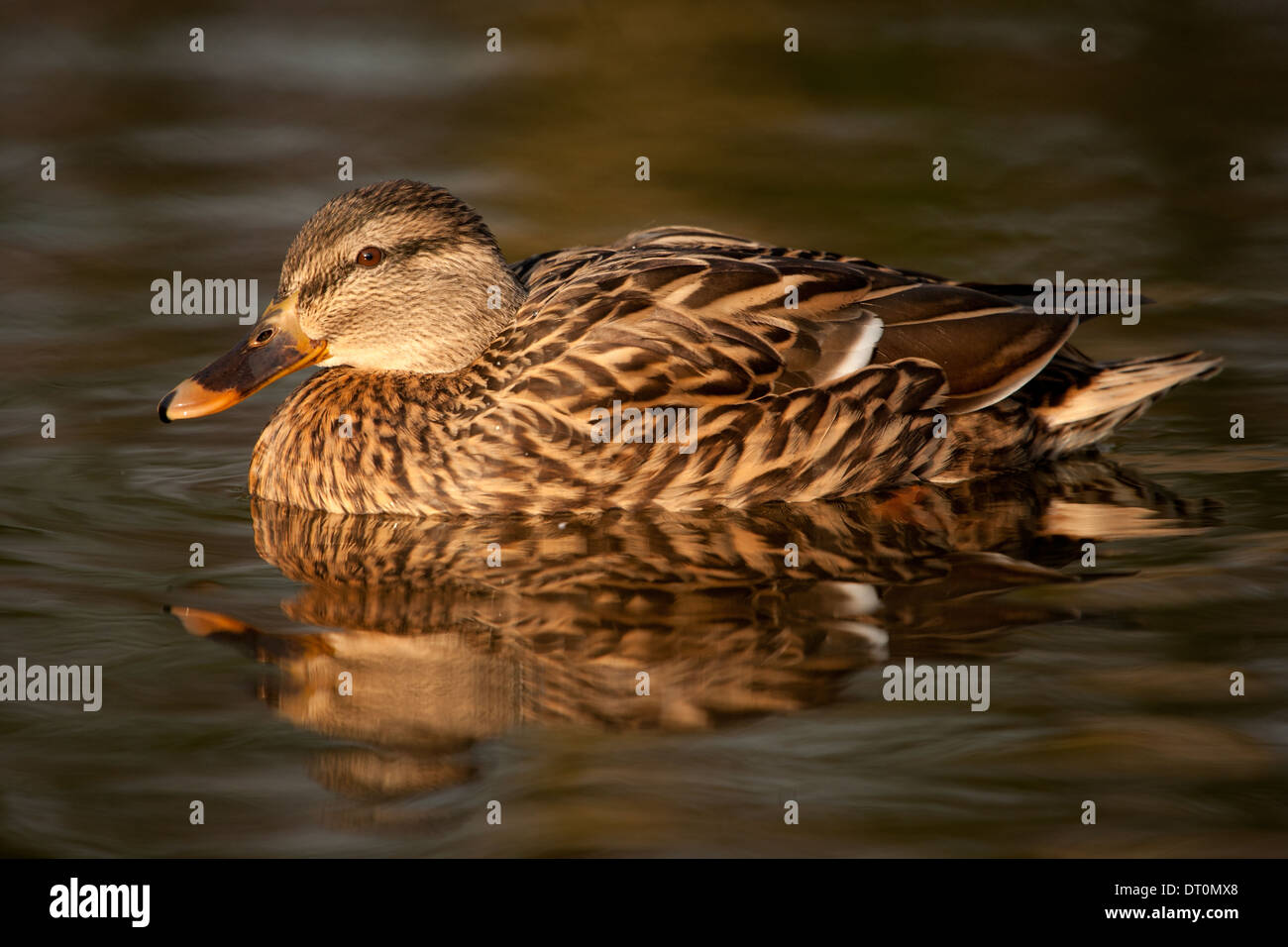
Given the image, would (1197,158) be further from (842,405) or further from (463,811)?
(463,811)

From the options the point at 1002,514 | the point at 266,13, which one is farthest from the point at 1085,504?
the point at 266,13

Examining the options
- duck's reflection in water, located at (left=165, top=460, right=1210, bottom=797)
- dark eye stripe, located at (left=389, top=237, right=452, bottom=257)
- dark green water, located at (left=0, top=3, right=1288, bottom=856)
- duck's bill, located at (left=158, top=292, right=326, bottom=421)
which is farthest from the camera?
dark eye stripe, located at (left=389, top=237, right=452, bottom=257)

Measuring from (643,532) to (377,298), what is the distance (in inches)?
71.3

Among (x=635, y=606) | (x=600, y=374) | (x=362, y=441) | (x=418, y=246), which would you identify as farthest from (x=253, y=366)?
(x=635, y=606)

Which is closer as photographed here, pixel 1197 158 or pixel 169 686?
pixel 169 686

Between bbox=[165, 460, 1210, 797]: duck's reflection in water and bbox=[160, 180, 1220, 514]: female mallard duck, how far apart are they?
0.19 meters

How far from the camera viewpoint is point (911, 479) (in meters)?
8.85

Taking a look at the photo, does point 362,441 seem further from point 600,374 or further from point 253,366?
point 600,374

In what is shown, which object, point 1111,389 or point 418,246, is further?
point 1111,389

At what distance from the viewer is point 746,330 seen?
8531 mm

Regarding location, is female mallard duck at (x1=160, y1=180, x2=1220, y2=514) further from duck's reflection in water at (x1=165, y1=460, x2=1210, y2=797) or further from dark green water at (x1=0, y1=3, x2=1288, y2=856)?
dark green water at (x1=0, y1=3, x2=1288, y2=856)

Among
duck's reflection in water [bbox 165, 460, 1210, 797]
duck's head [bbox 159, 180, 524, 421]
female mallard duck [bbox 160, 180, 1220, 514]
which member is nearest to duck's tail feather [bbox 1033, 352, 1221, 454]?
female mallard duck [bbox 160, 180, 1220, 514]

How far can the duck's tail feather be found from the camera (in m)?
9.07

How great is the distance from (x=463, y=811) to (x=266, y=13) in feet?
40.2
